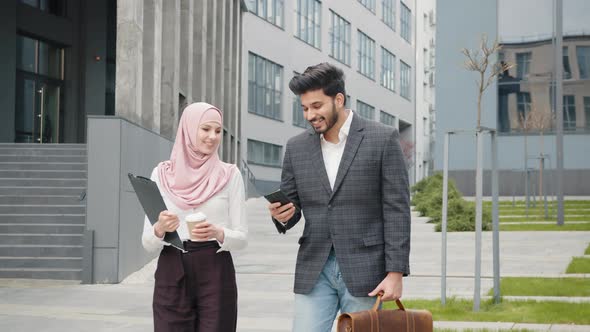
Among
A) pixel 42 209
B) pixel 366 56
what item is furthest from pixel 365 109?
pixel 42 209

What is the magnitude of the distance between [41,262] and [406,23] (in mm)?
63716

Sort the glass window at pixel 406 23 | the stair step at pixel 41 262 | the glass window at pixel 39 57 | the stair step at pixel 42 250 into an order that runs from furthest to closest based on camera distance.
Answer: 1. the glass window at pixel 406 23
2. the glass window at pixel 39 57
3. the stair step at pixel 42 250
4. the stair step at pixel 41 262

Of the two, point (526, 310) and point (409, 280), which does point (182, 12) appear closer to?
point (409, 280)

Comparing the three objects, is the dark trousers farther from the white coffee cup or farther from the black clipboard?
the white coffee cup

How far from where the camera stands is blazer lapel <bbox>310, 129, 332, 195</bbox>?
14.3 feet

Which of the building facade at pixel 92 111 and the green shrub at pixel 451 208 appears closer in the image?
the building facade at pixel 92 111

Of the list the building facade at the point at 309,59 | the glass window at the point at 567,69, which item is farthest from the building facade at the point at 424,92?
the glass window at the point at 567,69

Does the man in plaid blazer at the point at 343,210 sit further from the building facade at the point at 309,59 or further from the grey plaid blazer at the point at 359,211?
the building facade at the point at 309,59

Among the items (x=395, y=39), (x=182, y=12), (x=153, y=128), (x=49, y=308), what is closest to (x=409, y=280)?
(x=49, y=308)

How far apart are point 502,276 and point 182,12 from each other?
38.5 feet

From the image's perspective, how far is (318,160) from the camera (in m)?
4.41

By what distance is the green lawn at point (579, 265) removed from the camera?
1383 centimetres

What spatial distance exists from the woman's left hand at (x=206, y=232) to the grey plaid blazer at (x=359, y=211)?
364 millimetres

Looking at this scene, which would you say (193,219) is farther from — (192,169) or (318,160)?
(318,160)
